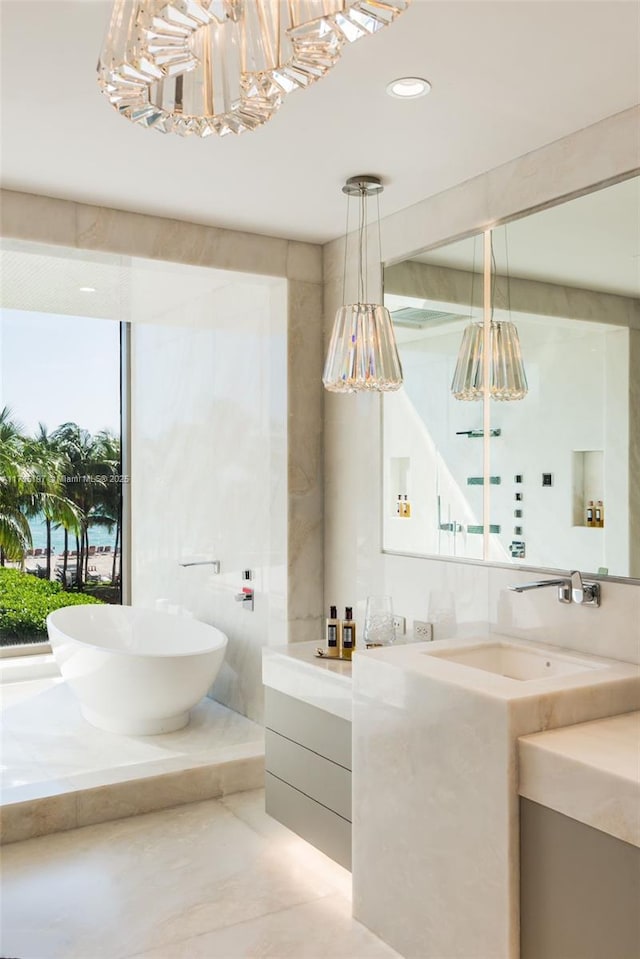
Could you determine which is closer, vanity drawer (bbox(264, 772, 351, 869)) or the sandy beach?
vanity drawer (bbox(264, 772, 351, 869))

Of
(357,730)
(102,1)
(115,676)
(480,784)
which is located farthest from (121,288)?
(480,784)

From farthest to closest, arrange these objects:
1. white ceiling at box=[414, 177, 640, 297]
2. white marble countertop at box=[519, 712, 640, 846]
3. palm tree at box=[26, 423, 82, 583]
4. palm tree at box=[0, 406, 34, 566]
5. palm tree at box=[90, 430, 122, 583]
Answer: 1. palm tree at box=[90, 430, 122, 583]
2. palm tree at box=[26, 423, 82, 583]
3. palm tree at box=[0, 406, 34, 566]
4. white ceiling at box=[414, 177, 640, 297]
5. white marble countertop at box=[519, 712, 640, 846]

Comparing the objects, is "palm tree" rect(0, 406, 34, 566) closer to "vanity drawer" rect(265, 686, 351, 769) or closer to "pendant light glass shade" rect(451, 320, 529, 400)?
"vanity drawer" rect(265, 686, 351, 769)

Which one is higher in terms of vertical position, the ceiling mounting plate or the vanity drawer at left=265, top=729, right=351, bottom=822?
the ceiling mounting plate

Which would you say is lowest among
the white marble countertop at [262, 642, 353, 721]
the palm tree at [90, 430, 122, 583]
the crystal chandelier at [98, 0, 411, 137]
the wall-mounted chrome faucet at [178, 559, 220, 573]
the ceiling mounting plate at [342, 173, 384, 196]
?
the white marble countertop at [262, 642, 353, 721]

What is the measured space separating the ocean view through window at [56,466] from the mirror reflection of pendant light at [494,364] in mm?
3148

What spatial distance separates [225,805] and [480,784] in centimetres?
180

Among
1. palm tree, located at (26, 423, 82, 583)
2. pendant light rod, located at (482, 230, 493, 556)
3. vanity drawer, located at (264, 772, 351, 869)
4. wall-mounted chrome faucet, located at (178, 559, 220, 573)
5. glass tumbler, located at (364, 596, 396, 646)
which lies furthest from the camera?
palm tree, located at (26, 423, 82, 583)

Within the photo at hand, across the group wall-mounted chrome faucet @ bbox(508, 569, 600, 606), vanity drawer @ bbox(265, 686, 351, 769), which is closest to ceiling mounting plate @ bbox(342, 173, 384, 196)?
wall-mounted chrome faucet @ bbox(508, 569, 600, 606)

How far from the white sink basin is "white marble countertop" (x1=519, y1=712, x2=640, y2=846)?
1.37 feet

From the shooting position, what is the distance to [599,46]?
2.23 metres

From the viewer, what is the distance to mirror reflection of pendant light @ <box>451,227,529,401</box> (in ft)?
10.1

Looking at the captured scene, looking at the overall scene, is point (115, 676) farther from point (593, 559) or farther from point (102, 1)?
point (102, 1)

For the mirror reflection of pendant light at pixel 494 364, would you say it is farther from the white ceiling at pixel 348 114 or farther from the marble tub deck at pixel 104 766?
the marble tub deck at pixel 104 766
